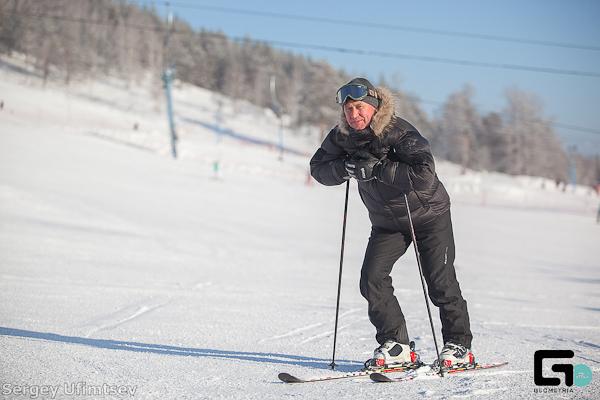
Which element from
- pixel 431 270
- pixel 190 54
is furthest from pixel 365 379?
pixel 190 54

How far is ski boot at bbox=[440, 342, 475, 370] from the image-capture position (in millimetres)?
3934

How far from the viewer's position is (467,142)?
221 feet

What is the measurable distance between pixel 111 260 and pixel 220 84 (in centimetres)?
8023

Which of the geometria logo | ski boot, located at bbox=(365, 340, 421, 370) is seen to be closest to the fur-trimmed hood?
ski boot, located at bbox=(365, 340, 421, 370)

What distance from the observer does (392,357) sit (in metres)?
3.98

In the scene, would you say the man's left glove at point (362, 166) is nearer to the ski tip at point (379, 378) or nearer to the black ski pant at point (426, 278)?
the black ski pant at point (426, 278)

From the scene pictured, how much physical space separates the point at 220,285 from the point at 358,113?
17.9 ft

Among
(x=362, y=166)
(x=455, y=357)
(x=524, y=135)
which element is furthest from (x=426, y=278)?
(x=524, y=135)

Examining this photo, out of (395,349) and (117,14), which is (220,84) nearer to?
(117,14)

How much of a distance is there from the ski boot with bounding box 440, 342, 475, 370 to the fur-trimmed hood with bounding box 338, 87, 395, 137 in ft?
4.97

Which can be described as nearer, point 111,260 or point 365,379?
point 365,379

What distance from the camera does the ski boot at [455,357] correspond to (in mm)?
3934

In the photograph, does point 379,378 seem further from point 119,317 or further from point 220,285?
point 220,285

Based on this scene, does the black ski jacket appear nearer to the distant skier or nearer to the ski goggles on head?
the distant skier
